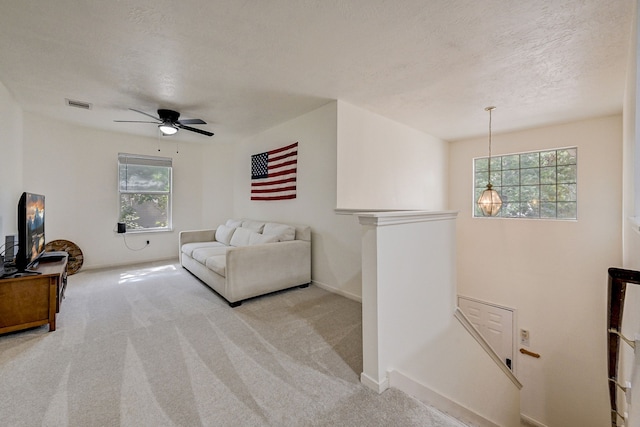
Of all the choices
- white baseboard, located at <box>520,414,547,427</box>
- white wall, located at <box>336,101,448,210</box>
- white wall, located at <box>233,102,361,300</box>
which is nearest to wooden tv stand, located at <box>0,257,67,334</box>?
white wall, located at <box>233,102,361,300</box>

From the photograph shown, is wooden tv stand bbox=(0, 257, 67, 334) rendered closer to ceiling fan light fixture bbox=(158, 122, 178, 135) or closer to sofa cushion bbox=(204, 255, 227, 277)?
sofa cushion bbox=(204, 255, 227, 277)

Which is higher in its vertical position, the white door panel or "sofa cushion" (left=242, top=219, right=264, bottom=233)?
"sofa cushion" (left=242, top=219, right=264, bottom=233)

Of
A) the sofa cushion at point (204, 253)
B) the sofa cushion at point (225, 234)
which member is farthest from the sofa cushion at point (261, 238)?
the sofa cushion at point (225, 234)

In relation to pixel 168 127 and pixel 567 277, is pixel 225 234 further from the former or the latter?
pixel 567 277

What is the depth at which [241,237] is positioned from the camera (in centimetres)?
436

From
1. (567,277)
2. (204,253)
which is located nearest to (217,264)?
(204,253)

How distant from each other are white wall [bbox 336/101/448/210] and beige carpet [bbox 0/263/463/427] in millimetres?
1603

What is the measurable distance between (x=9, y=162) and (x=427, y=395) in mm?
5172

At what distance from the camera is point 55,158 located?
4.35 metres

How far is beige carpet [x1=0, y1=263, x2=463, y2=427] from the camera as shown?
4.92 feet

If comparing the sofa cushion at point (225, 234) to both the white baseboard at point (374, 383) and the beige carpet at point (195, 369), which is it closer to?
the beige carpet at point (195, 369)

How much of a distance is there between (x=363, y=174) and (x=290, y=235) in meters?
1.35

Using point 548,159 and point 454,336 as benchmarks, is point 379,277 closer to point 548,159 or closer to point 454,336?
point 454,336

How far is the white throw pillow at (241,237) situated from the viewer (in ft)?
13.9
